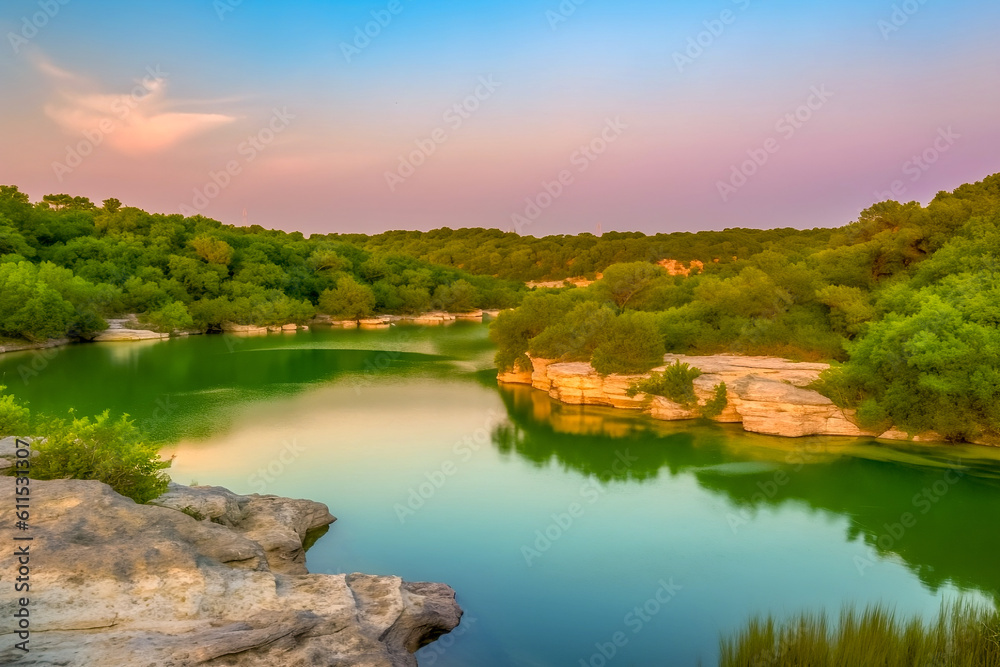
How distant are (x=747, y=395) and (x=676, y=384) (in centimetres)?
214

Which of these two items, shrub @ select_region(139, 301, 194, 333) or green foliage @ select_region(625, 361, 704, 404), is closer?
green foliage @ select_region(625, 361, 704, 404)

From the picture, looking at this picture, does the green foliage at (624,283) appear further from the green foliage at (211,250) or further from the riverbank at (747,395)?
the green foliage at (211,250)

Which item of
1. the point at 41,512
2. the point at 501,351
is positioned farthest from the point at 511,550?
the point at 501,351

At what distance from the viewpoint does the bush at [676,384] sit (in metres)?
19.1

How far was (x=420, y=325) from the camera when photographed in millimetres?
55875

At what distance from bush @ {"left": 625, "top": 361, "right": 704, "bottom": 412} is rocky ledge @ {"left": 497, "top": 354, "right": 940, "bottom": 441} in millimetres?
182

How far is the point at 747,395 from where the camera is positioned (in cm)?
1789

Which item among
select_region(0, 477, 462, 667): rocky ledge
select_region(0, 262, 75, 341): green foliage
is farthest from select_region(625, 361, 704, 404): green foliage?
select_region(0, 262, 75, 341): green foliage

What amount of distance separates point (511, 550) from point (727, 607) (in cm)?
343

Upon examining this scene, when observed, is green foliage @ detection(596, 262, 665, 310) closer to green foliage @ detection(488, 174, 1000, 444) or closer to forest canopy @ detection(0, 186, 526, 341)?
green foliage @ detection(488, 174, 1000, 444)

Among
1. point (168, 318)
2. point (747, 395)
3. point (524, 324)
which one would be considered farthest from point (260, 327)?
point (747, 395)

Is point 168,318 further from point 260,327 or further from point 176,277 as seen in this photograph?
point 176,277

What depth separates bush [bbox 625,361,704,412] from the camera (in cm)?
1908

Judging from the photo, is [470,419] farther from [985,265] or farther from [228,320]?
[228,320]
